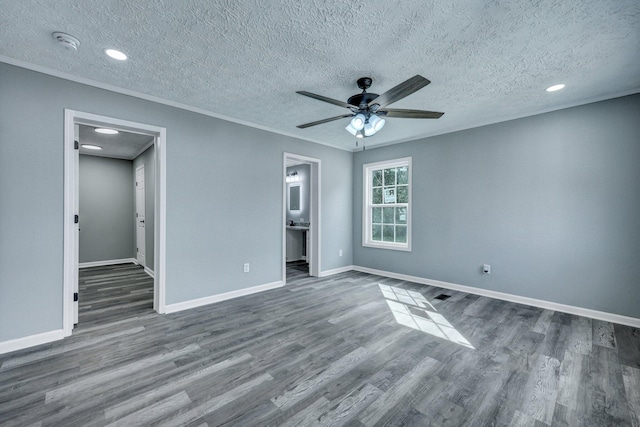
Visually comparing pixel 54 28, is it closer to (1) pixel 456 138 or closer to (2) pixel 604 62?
(2) pixel 604 62

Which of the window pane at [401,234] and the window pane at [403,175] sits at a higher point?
the window pane at [403,175]

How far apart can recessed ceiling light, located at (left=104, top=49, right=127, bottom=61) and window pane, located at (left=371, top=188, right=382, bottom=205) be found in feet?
14.1

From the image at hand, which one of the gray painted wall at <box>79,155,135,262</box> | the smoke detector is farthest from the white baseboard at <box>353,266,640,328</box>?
the gray painted wall at <box>79,155,135,262</box>

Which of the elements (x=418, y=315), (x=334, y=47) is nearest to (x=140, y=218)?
(x=334, y=47)

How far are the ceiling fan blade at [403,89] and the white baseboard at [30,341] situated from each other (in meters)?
3.70

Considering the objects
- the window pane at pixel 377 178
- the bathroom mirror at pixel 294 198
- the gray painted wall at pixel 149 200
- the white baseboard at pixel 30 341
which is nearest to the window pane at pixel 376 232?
the window pane at pixel 377 178

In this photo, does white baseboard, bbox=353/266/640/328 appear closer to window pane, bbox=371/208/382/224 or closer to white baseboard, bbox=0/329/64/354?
window pane, bbox=371/208/382/224

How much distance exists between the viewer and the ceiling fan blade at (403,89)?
198 cm

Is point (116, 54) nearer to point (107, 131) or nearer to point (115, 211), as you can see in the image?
point (107, 131)

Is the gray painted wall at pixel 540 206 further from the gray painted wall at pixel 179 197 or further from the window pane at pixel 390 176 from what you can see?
the gray painted wall at pixel 179 197

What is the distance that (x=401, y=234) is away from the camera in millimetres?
5094

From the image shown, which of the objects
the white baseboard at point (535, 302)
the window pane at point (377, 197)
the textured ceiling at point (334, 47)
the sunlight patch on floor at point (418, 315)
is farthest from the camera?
the window pane at point (377, 197)

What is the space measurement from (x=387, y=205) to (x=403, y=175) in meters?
0.63

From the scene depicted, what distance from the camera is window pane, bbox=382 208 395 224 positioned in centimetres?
523
